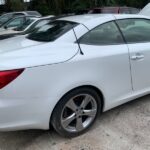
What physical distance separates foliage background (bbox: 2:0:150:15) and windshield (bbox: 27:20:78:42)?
20.8m

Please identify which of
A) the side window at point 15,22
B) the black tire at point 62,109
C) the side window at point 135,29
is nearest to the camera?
the black tire at point 62,109

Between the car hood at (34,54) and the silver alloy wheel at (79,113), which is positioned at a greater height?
the car hood at (34,54)

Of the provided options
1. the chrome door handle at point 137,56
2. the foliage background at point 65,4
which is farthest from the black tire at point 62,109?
→ the foliage background at point 65,4

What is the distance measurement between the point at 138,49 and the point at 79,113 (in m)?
1.16

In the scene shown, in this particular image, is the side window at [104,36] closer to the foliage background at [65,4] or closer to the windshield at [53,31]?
the windshield at [53,31]

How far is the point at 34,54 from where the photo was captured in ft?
9.80

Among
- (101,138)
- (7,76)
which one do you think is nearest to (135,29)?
(101,138)

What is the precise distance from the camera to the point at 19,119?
289 centimetres

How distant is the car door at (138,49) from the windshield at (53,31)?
702mm

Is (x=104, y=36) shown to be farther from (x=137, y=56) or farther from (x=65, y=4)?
(x=65, y=4)

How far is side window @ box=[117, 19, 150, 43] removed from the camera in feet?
12.1

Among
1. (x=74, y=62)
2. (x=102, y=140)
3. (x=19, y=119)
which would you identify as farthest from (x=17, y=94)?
(x=102, y=140)

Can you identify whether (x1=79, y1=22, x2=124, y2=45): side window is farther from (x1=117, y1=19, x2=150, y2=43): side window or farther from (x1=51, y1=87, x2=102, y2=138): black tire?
(x1=51, y1=87, x2=102, y2=138): black tire

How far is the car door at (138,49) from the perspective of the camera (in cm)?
362
